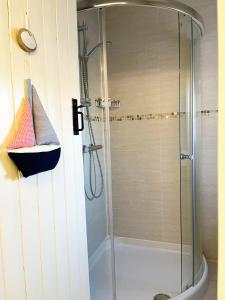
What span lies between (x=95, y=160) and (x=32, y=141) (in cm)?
113

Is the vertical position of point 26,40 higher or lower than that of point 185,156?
higher

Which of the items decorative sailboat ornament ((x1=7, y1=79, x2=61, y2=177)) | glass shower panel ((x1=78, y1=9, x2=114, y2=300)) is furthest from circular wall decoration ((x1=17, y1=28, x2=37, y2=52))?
glass shower panel ((x1=78, y1=9, x2=114, y2=300))

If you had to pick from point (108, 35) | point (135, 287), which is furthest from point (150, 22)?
point (135, 287)

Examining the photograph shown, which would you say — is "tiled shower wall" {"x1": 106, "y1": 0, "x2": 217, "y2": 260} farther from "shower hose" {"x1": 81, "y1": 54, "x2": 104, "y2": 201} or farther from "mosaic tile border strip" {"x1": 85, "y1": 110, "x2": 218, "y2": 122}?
"shower hose" {"x1": 81, "y1": 54, "x2": 104, "y2": 201}

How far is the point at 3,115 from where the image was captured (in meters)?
0.87

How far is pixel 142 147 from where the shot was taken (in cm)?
251

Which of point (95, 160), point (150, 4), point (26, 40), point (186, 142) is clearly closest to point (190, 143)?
point (186, 142)

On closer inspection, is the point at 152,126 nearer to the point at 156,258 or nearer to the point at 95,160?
the point at 95,160

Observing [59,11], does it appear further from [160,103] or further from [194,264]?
[194,264]

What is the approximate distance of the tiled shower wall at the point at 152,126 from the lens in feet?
7.48

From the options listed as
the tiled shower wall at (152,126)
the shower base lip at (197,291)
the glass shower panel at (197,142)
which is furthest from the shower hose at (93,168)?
the shower base lip at (197,291)

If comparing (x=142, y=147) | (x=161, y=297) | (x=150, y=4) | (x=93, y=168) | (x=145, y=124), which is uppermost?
(x=150, y=4)

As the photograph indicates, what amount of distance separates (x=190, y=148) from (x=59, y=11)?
139cm

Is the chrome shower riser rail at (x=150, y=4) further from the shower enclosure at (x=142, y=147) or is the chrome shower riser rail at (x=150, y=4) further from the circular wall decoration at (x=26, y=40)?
the circular wall decoration at (x=26, y=40)
